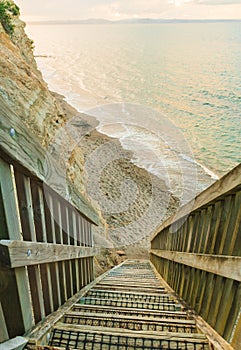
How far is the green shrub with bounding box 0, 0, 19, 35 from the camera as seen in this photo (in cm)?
1063

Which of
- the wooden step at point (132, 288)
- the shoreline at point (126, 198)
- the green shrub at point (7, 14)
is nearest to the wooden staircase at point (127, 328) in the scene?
the wooden step at point (132, 288)

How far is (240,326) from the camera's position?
153cm

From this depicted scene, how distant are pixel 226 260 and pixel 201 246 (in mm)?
783

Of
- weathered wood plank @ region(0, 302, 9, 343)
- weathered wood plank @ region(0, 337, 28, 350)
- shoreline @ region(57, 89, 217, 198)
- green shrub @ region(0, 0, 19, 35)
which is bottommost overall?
weathered wood plank @ region(0, 337, 28, 350)

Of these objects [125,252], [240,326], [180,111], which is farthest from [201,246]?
[180,111]

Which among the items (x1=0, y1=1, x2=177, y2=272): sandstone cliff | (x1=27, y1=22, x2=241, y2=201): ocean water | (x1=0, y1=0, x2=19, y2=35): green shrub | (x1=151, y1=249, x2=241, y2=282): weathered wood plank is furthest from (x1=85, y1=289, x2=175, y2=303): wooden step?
(x1=27, y1=22, x2=241, y2=201): ocean water

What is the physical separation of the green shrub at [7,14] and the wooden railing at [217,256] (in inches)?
415

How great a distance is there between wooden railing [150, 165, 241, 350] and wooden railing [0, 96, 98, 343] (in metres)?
1.11

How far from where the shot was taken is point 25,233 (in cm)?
180

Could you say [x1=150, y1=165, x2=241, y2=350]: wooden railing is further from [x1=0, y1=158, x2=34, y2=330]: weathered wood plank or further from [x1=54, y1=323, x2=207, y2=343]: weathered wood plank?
[x1=0, y1=158, x2=34, y2=330]: weathered wood plank

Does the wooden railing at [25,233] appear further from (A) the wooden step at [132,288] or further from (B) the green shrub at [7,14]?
(B) the green shrub at [7,14]

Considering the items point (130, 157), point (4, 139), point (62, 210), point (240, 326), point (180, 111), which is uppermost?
point (180, 111)

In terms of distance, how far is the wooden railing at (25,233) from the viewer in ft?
4.82

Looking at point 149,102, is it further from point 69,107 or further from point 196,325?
point 196,325
